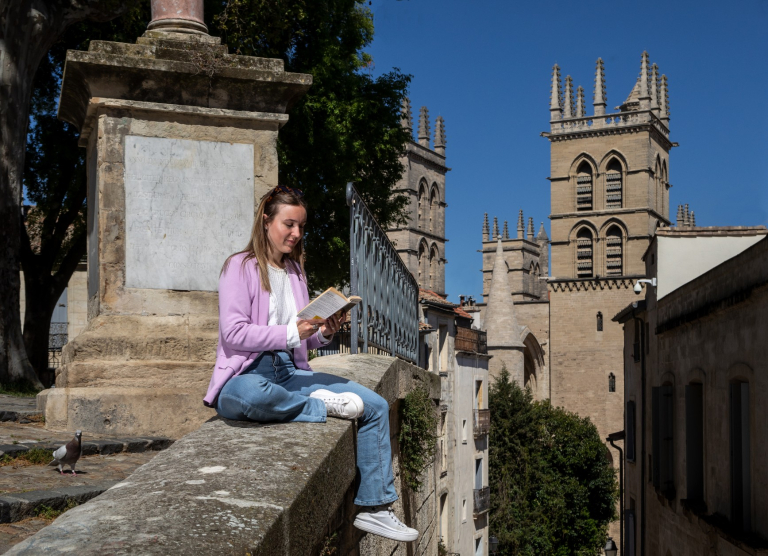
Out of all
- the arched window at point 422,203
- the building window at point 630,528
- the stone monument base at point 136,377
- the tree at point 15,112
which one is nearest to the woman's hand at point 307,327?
the stone monument base at point 136,377

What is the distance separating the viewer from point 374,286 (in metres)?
5.91

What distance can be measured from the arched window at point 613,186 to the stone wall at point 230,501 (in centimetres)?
6891

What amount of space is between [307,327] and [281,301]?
0.75 feet

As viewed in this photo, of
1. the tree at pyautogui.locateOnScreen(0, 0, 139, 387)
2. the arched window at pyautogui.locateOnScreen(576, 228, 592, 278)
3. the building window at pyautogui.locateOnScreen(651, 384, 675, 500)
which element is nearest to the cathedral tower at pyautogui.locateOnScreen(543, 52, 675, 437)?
the arched window at pyautogui.locateOnScreen(576, 228, 592, 278)

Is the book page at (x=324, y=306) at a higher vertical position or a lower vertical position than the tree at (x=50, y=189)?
lower

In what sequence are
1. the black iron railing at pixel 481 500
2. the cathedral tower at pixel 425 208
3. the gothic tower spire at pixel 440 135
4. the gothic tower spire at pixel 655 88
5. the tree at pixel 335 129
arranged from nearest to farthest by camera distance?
1. the tree at pixel 335 129
2. the black iron railing at pixel 481 500
3. the gothic tower spire at pixel 655 88
4. the cathedral tower at pixel 425 208
5. the gothic tower spire at pixel 440 135

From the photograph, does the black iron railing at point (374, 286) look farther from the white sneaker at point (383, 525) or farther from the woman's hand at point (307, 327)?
the white sneaker at point (383, 525)

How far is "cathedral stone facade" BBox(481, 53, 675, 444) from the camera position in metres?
62.7

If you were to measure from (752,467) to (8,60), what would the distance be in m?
10.4

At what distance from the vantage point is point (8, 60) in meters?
10.7

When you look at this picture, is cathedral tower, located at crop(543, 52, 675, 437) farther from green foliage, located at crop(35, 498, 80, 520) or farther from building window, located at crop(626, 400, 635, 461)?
green foliage, located at crop(35, 498, 80, 520)

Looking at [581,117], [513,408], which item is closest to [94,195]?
[513,408]

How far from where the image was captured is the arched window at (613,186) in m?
70.1

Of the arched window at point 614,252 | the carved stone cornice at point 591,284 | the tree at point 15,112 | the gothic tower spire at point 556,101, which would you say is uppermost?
the gothic tower spire at point 556,101
